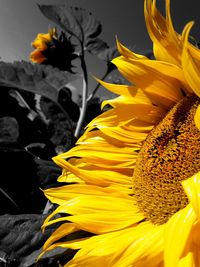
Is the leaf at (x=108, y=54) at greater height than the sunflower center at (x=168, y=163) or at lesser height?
greater

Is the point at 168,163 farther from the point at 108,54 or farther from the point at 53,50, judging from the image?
the point at 53,50

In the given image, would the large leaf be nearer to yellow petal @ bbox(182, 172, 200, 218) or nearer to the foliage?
the foliage

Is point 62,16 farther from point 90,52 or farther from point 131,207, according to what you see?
point 131,207

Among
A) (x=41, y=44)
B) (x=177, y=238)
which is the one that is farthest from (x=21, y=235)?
(x=41, y=44)

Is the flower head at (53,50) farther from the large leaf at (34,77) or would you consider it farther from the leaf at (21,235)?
the leaf at (21,235)

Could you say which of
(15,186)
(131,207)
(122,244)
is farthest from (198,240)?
(15,186)

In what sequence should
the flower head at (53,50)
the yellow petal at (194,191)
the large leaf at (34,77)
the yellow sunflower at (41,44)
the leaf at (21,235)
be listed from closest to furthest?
the yellow petal at (194,191) → the leaf at (21,235) → the large leaf at (34,77) → the flower head at (53,50) → the yellow sunflower at (41,44)

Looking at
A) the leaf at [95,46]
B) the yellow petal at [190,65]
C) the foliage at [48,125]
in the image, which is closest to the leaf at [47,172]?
the foliage at [48,125]
